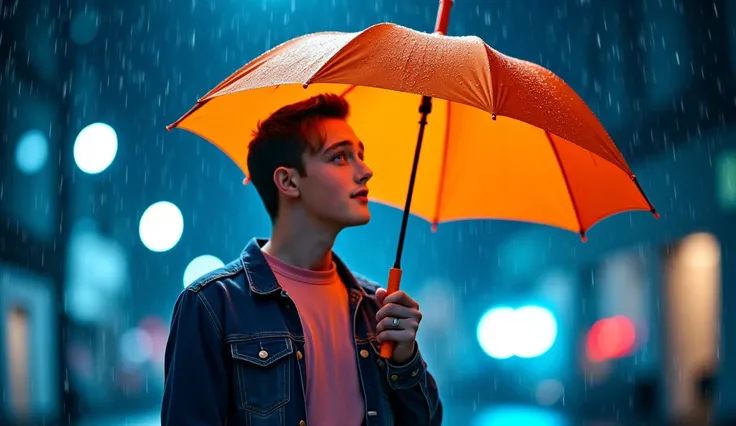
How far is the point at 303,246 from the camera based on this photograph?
140 inches

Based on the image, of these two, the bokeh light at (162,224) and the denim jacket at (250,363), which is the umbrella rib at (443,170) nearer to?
the denim jacket at (250,363)

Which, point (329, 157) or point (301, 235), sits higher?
point (329, 157)

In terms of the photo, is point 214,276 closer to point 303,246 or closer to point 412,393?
point 303,246

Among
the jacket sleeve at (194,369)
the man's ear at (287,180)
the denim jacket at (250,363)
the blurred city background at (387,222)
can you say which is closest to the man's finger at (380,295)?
the denim jacket at (250,363)

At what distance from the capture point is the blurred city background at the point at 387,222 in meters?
16.9

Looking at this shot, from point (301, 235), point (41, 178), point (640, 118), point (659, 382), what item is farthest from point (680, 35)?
point (301, 235)

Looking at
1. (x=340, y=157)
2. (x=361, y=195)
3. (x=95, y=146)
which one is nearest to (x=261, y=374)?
(x=361, y=195)

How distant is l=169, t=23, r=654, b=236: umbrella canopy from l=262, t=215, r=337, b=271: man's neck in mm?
514

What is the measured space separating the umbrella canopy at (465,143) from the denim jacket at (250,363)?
2.22 ft

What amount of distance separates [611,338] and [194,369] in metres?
20.8

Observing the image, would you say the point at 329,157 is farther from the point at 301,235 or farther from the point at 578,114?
the point at 578,114

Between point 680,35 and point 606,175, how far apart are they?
14366mm

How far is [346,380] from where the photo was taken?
3.40m

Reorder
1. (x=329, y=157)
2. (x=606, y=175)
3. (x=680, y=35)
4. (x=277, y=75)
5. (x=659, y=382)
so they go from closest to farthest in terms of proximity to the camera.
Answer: (x=277, y=75) < (x=329, y=157) < (x=606, y=175) < (x=680, y=35) < (x=659, y=382)
